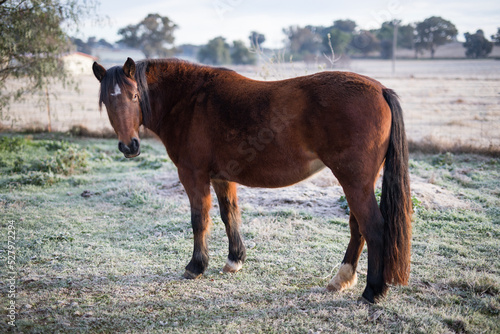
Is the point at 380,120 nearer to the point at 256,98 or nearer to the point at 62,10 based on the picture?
the point at 256,98

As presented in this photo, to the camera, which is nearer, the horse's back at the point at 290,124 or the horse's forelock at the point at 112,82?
the horse's back at the point at 290,124

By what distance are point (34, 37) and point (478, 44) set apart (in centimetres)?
1277

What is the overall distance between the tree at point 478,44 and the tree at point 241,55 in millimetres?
31038

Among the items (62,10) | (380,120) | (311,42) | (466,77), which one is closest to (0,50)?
(62,10)

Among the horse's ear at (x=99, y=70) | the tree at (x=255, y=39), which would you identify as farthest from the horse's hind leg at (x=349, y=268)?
the tree at (x=255, y=39)

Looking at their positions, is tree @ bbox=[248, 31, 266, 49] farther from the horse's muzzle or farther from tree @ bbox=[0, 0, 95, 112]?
the horse's muzzle

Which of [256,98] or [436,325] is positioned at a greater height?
[256,98]

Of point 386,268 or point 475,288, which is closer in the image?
point 386,268

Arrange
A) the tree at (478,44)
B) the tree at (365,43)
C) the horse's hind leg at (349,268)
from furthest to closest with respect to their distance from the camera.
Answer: the tree at (365,43) < the tree at (478,44) < the horse's hind leg at (349,268)

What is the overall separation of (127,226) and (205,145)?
2.61 metres

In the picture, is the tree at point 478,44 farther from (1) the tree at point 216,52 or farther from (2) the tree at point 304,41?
(1) the tree at point 216,52

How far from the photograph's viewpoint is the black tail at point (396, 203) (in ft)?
9.97

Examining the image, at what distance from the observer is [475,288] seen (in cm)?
335

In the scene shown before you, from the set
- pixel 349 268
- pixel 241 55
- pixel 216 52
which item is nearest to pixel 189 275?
pixel 349 268
